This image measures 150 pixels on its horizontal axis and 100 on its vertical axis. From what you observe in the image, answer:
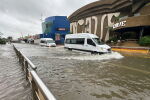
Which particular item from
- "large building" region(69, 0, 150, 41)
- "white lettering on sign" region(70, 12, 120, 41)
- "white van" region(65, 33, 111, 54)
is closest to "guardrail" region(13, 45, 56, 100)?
"white van" region(65, 33, 111, 54)

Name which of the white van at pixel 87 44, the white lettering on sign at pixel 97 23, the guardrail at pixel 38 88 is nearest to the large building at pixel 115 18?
the white lettering on sign at pixel 97 23

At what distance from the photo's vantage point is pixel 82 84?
6504 mm

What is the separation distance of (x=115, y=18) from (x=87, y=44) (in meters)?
18.1

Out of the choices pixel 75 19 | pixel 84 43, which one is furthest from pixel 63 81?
pixel 75 19

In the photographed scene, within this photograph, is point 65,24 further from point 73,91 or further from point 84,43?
point 73,91

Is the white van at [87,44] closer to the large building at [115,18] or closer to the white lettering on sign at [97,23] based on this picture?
the large building at [115,18]

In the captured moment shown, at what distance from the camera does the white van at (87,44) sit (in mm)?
17297

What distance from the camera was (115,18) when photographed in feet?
113

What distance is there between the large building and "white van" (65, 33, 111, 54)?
10.3 m

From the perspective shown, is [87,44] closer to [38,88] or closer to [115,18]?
[38,88]

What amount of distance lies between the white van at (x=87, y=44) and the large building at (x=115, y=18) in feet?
Result: 33.8

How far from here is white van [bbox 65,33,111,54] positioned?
681 inches

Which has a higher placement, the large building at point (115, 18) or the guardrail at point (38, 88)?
the large building at point (115, 18)

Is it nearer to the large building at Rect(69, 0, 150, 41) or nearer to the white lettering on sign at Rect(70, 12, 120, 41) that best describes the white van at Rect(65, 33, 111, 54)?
the large building at Rect(69, 0, 150, 41)
